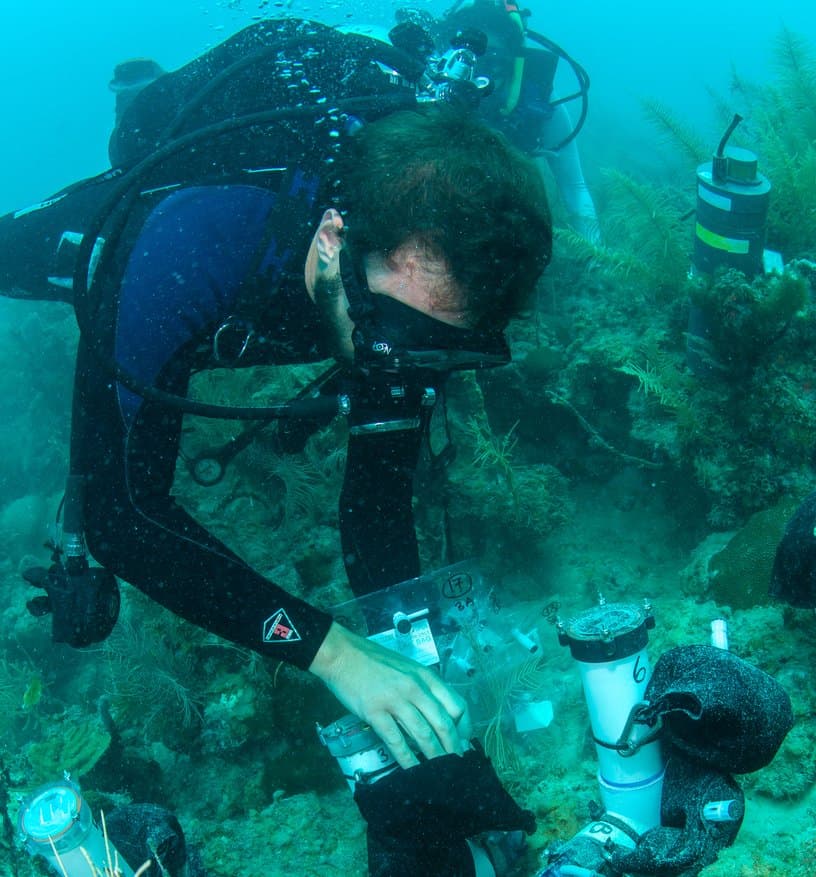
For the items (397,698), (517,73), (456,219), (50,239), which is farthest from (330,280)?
(517,73)

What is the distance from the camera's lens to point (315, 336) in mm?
2389

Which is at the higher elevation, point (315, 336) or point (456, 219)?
point (456, 219)

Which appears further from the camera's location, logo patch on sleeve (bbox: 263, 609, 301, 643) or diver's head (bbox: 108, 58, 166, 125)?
diver's head (bbox: 108, 58, 166, 125)

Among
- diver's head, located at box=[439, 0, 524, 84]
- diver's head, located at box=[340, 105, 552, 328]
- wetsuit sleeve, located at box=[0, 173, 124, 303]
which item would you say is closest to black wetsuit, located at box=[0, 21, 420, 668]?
diver's head, located at box=[340, 105, 552, 328]

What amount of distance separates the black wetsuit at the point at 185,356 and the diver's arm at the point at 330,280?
95 mm

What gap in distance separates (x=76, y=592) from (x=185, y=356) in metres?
0.97

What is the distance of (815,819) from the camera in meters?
1.78

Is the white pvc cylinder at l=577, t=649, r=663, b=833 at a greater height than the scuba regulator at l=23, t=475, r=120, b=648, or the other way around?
the scuba regulator at l=23, t=475, r=120, b=648

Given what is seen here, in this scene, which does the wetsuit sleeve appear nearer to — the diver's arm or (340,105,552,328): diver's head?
the diver's arm

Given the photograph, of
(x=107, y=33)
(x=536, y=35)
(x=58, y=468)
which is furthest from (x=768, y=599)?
(x=107, y=33)

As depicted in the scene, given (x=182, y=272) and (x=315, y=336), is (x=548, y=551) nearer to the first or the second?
(x=315, y=336)

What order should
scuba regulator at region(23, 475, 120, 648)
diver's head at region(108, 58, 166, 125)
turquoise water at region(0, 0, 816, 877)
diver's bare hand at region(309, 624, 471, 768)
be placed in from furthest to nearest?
diver's head at region(108, 58, 166, 125)
turquoise water at region(0, 0, 816, 877)
scuba regulator at region(23, 475, 120, 648)
diver's bare hand at region(309, 624, 471, 768)

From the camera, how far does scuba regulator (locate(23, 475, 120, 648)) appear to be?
215 centimetres

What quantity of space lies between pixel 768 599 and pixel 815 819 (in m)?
0.93
